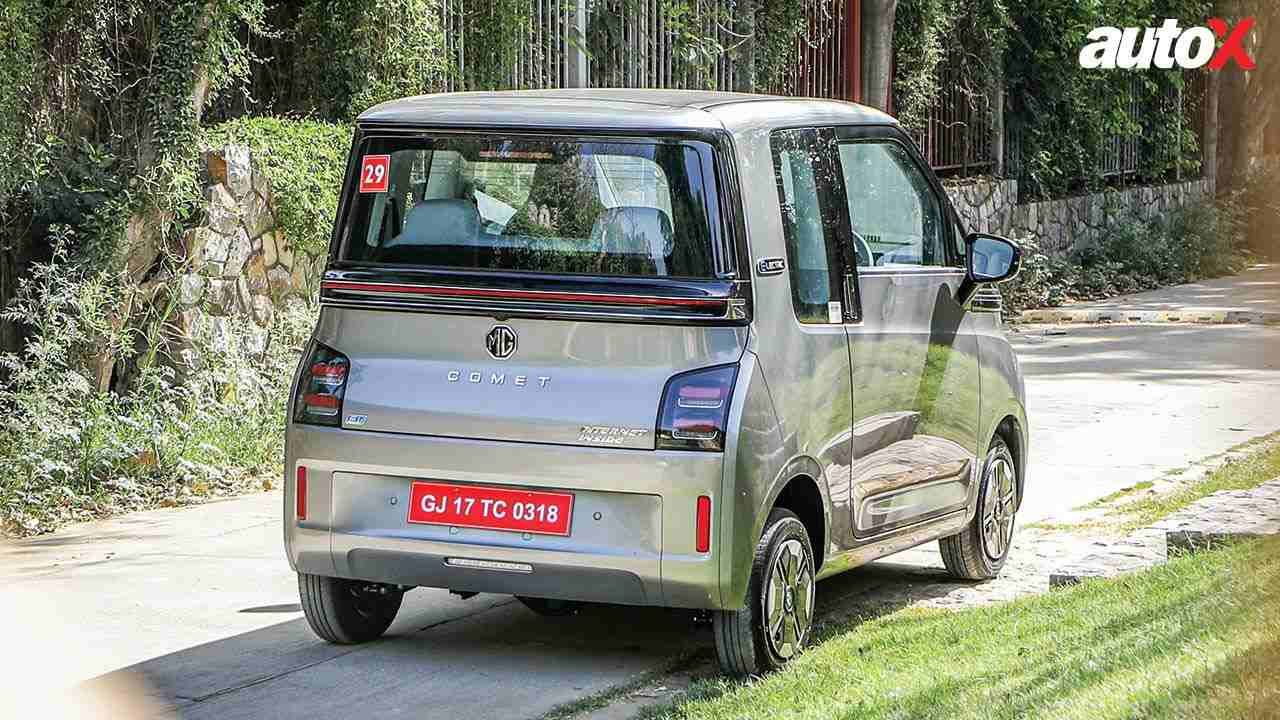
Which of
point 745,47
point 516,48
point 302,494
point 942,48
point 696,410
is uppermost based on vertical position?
point 942,48

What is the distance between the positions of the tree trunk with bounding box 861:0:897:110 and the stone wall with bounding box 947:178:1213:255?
1.64m

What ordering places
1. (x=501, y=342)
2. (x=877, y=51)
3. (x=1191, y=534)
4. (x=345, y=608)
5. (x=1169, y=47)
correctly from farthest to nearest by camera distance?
(x=1169, y=47)
(x=877, y=51)
(x=1191, y=534)
(x=345, y=608)
(x=501, y=342)

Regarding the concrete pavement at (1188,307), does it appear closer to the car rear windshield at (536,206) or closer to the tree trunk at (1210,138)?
the tree trunk at (1210,138)

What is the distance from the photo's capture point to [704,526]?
20.2 ft

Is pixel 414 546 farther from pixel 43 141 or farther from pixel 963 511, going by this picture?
pixel 43 141

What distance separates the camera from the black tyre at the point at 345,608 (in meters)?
6.96

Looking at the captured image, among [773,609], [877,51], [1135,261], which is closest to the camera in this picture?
[773,609]

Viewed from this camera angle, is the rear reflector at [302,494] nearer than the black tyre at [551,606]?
Yes

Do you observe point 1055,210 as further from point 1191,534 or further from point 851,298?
point 851,298

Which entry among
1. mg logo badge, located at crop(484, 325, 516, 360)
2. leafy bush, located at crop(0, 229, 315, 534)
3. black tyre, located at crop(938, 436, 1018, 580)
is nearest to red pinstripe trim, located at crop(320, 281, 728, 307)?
mg logo badge, located at crop(484, 325, 516, 360)

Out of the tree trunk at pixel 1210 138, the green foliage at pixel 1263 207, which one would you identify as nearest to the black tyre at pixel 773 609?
the green foliage at pixel 1263 207

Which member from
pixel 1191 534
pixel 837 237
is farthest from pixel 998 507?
pixel 837 237

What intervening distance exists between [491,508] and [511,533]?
115 millimetres

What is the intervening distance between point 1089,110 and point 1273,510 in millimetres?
18254
